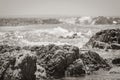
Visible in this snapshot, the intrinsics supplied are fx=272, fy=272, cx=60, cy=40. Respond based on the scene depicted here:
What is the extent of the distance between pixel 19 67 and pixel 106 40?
473 cm

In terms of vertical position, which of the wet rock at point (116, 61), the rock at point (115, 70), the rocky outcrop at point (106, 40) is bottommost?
the rock at point (115, 70)

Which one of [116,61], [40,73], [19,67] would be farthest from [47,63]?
[116,61]

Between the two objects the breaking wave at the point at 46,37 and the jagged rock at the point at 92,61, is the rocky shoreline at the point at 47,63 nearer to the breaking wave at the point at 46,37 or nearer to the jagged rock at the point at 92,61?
the jagged rock at the point at 92,61

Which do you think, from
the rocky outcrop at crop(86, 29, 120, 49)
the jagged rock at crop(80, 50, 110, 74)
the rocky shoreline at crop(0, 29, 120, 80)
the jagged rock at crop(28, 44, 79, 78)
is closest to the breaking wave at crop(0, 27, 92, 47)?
the rocky outcrop at crop(86, 29, 120, 49)

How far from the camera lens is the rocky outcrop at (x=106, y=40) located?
877 cm

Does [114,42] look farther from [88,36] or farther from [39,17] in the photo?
[39,17]

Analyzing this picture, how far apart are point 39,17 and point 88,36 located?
1.91 m

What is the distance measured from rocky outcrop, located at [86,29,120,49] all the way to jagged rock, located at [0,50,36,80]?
385cm

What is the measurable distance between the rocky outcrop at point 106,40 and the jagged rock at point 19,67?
12.6 ft

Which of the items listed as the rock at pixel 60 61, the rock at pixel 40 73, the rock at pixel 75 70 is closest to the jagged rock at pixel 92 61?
the rock at pixel 75 70

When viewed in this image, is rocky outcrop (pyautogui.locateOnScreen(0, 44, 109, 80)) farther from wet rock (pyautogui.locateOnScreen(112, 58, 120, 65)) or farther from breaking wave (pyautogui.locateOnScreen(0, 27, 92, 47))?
breaking wave (pyautogui.locateOnScreen(0, 27, 92, 47))

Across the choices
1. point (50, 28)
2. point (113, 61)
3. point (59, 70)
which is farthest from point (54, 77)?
point (50, 28)

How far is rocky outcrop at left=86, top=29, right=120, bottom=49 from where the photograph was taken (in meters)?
8.77

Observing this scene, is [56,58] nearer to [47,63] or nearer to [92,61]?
[47,63]
